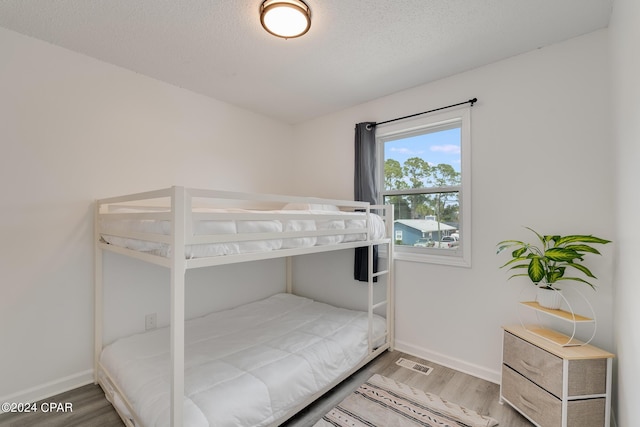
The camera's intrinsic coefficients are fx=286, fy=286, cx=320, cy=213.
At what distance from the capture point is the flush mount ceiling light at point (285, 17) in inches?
59.9

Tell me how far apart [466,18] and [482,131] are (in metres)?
0.84

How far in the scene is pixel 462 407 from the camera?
1845 millimetres

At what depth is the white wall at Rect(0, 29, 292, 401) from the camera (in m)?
1.82

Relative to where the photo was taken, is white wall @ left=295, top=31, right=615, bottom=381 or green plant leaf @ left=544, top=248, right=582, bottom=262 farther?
white wall @ left=295, top=31, right=615, bottom=381

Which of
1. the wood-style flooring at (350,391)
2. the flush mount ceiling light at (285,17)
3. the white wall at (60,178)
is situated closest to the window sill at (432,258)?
the wood-style flooring at (350,391)

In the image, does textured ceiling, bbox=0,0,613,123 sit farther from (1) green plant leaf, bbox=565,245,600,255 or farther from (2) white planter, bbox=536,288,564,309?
(2) white planter, bbox=536,288,564,309

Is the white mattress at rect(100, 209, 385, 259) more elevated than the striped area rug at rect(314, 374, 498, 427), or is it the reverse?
the white mattress at rect(100, 209, 385, 259)

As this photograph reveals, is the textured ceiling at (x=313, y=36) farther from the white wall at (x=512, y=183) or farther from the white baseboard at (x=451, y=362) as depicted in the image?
the white baseboard at (x=451, y=362)

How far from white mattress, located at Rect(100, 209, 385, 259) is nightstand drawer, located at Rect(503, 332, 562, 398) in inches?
49.8

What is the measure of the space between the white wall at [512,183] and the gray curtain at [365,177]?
0.73ft

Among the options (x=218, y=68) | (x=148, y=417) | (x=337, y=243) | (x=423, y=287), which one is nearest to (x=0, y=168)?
(x=218, y=68)

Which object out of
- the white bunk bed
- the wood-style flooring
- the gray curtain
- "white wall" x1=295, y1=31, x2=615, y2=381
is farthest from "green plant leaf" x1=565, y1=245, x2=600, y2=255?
the gray curtain

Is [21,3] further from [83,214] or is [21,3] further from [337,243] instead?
[337,243]

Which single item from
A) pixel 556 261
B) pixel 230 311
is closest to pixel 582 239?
pixel 556 261
